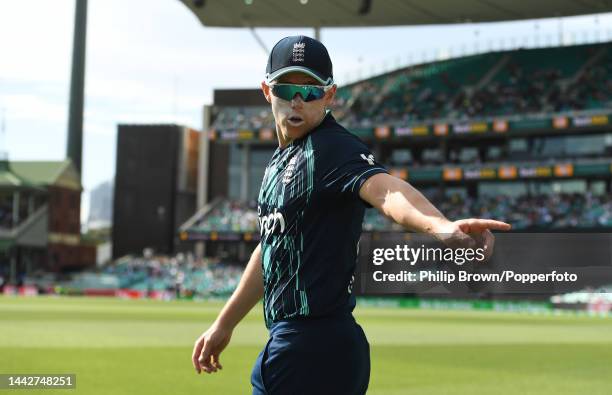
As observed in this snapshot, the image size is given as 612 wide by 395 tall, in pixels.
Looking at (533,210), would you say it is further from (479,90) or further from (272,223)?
(272,223)

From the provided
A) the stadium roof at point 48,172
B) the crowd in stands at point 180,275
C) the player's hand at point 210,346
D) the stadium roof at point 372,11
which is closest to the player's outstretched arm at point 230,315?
the player's hand at point 210,346

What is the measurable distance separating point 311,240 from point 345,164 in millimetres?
325

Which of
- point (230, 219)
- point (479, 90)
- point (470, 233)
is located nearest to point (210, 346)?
point (470, 233)

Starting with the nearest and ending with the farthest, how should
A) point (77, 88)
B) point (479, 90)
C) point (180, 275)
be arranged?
point (180, 275) < point (479, 90) < point (77, 88)

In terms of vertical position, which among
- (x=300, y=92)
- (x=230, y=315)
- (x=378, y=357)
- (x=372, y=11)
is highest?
(x=372, y=11)

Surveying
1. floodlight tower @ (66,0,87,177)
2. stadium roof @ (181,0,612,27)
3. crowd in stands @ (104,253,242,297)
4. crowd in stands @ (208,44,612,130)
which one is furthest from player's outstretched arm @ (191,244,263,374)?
floodlight tower @ (66,0,87,177)

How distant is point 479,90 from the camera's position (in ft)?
207

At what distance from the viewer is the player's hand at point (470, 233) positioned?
2506 millimetres

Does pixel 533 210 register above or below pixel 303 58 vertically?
above

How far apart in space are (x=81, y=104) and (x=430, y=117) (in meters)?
31.6

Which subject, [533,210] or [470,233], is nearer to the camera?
[470,233]

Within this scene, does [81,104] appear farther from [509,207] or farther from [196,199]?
[509,207]

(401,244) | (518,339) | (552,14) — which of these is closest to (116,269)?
(552,14)

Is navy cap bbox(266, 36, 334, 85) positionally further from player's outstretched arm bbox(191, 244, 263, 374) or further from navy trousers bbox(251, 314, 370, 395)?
navy trousers bbox(251, 314, 370, 395)
